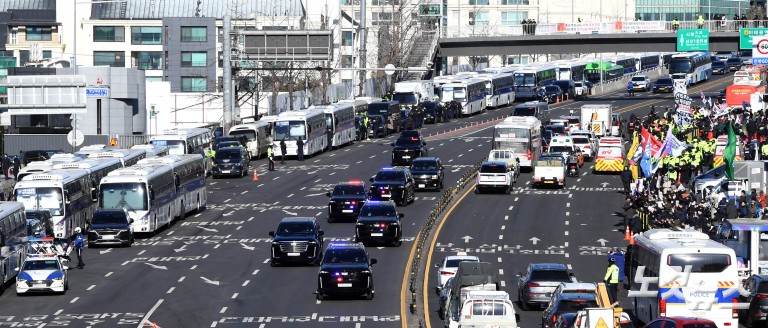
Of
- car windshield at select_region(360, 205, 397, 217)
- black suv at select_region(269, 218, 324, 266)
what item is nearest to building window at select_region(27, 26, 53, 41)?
car windshield at select_region(360, 205, 397, 217)

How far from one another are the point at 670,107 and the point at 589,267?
2759 inches

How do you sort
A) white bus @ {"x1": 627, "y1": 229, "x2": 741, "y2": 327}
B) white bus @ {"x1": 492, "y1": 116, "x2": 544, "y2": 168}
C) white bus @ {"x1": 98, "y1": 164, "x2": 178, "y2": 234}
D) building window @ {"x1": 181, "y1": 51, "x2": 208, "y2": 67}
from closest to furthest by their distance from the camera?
1. white bus @ {"x1": 627, "y1": 229, "x2": 741, "y2": 327}
2. white bus @ {"x1": 98, "y1": 164, "x2": 178, "y2": 234}
3. white bus @ {"x1": 492, "y1": 116, "x2": 544, "y2": 168}
4. building window @ {"x1": 181, "y1": 51, "x2": 208, "y2": 67}

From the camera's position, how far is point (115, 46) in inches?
5586

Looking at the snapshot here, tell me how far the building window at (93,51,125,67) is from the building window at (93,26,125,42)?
4.08 ft

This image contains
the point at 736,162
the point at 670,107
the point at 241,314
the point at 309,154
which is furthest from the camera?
the point at 670,107

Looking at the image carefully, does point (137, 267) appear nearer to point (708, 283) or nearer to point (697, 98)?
point (708, 283)

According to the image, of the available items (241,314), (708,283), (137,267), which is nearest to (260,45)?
(137,267)

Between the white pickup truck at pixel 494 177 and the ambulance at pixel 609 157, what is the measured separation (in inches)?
387

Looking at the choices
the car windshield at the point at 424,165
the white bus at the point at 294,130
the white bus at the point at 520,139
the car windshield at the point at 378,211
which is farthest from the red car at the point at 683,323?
the white bus at the point at 294,130

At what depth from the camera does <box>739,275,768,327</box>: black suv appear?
38.4 meters

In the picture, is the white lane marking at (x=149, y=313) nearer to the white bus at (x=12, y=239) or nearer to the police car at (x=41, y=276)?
the police car at (x=41, y=276)

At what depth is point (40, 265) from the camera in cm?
4712

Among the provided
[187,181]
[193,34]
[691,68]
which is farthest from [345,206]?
[691,68]

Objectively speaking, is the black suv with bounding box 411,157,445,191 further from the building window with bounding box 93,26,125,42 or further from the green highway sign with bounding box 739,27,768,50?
the building window with bounding box 93,26,125,42
